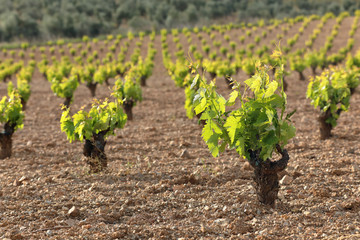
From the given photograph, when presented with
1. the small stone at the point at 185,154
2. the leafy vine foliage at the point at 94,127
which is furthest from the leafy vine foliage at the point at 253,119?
the small stone at the point at 185,154

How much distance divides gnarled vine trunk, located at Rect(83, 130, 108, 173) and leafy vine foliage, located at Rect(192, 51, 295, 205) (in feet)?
8.24

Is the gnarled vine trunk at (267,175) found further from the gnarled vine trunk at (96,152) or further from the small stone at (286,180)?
the gnarled vine trunk at (96,152)

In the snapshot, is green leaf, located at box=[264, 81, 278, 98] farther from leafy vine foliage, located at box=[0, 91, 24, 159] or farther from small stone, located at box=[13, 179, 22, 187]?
leafy vine foliage, located at box=[0, 91, 24, 159]

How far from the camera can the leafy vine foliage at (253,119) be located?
15.1 ft

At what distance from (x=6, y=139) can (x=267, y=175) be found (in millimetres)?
5314

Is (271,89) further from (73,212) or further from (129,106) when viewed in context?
(129,106)

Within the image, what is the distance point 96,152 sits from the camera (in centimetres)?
695

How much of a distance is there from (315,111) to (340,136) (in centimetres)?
350

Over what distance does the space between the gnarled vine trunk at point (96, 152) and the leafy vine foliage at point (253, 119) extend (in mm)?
2513

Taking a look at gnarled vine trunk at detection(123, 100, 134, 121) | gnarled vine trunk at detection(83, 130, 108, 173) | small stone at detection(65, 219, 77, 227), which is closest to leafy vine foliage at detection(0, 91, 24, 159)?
gnarled vine trunk at detection(83, 130, 108, 173)

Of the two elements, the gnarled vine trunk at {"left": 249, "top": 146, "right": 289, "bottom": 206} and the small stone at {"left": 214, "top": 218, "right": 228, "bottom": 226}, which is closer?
the small stone at {"left": 214, "top": 218, "right": 228, "bottom": 226}

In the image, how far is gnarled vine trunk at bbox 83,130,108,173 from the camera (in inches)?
270

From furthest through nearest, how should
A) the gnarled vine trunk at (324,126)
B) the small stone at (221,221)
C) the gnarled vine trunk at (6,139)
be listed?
the gnarled vine trunk at (324,126), the gnarled vine trunk at (6,139), the small stone at (221,221)

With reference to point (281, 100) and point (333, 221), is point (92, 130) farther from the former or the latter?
point (333, 221)
